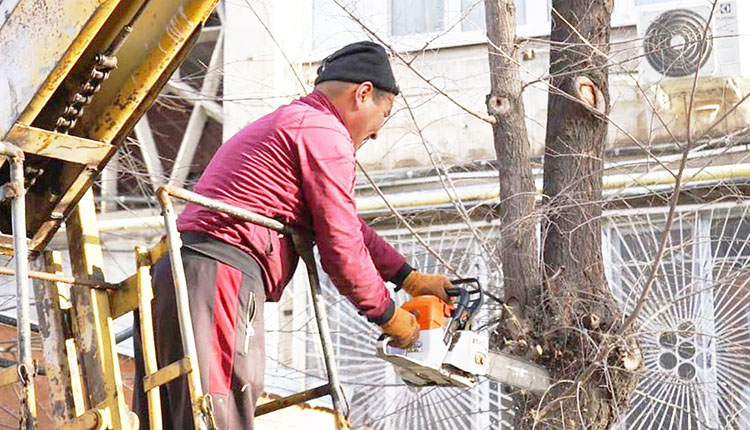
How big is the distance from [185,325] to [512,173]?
3.08 meters

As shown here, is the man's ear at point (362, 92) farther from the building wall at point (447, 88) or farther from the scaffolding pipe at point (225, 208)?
the building wall at point (447, 88)

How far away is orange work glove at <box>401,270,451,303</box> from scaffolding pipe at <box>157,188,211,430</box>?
158cm

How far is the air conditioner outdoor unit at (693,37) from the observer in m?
7.93

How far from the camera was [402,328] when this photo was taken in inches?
178

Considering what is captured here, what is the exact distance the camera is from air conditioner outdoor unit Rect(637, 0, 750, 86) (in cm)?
793

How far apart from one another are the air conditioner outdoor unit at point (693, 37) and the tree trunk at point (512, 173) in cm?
136

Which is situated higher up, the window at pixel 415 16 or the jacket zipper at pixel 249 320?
the window at pixel 415 16

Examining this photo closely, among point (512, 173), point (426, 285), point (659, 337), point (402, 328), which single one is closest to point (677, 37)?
point (659, 337)

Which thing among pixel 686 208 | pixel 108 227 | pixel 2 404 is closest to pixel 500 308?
pixel 686 208

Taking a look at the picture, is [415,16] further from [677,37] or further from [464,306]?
[464,306]

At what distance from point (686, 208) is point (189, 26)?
5418mm

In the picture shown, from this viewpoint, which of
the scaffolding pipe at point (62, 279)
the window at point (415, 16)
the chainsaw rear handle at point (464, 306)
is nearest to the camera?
the scaffolding pipe at point (62, 279)

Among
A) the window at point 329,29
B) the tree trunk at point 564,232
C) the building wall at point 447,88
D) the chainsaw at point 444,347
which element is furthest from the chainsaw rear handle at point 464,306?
the building wall at point 447,88

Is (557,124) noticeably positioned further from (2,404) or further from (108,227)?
(108,227)
